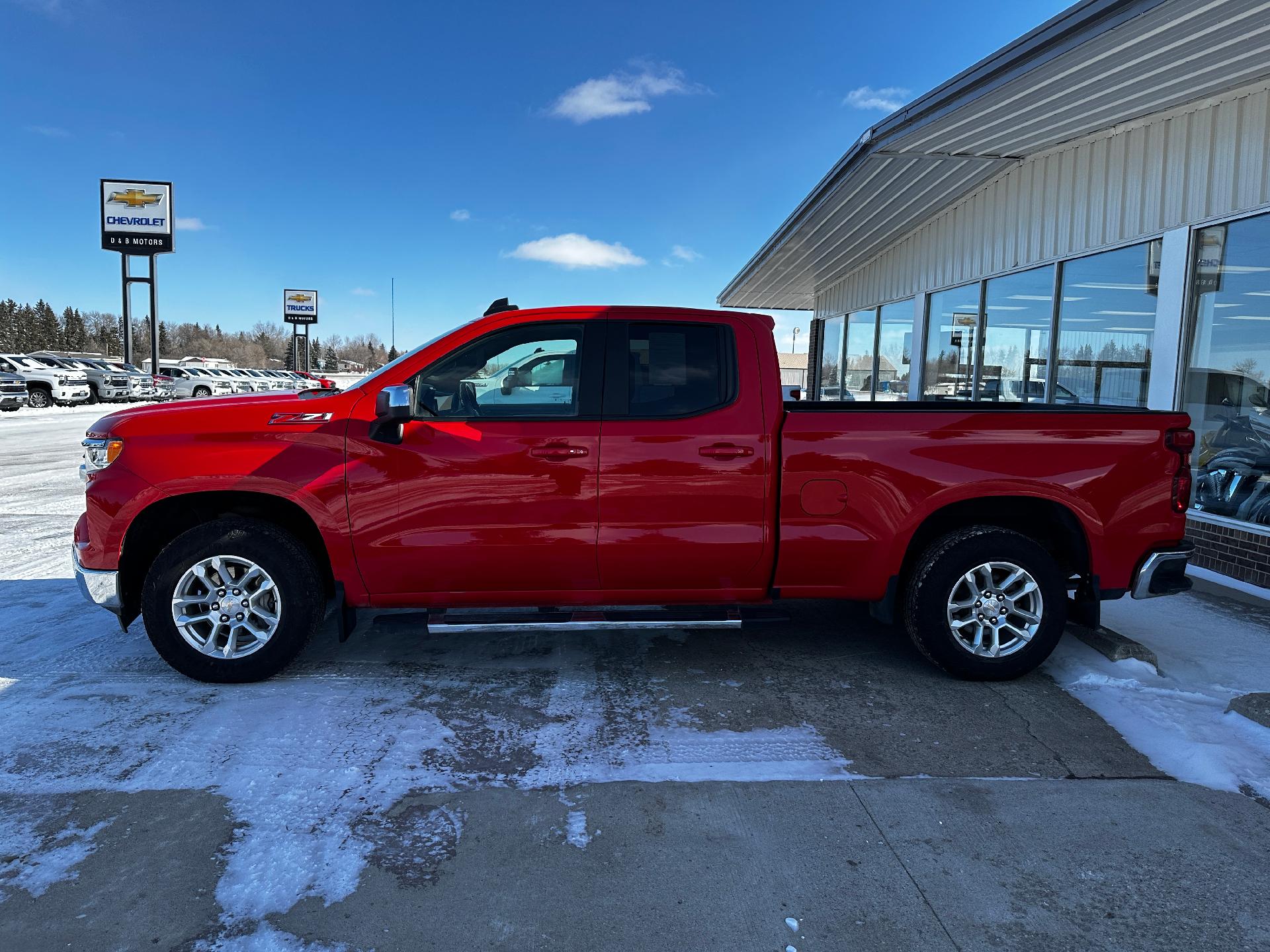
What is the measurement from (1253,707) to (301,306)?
3147 inches

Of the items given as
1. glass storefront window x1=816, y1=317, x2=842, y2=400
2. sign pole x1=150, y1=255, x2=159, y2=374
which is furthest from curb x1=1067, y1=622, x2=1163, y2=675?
sign pole x1=150, y1=255, x2=159, y2=374

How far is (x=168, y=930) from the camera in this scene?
7.82 ft

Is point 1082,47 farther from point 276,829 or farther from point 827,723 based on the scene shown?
point 276,829

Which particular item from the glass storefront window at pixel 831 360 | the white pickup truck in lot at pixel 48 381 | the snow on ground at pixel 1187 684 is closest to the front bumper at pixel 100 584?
the snow on ground at pixel 1187 684

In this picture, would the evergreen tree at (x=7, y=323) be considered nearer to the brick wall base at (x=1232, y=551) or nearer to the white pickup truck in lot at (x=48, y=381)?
the white pickup truck in lot at (x=48, y=381)

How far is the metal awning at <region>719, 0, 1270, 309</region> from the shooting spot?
517cm

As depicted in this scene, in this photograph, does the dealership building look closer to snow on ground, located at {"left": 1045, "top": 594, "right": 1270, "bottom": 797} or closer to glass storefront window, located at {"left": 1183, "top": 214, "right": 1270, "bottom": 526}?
glass storefront window, located at {"left": 1183, "top": 214, "right": 1270, "bottom": 526}

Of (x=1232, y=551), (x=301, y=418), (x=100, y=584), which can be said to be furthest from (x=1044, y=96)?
(x=100, y=584)

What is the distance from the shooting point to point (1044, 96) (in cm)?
678

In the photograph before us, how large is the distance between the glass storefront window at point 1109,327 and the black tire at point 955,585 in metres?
4.46

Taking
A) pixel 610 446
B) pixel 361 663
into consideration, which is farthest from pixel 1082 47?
pixel 361 663

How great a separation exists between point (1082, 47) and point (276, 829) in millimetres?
6603

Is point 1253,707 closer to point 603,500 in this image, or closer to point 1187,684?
point 1187,684

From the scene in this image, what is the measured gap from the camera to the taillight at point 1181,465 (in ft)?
13.7
